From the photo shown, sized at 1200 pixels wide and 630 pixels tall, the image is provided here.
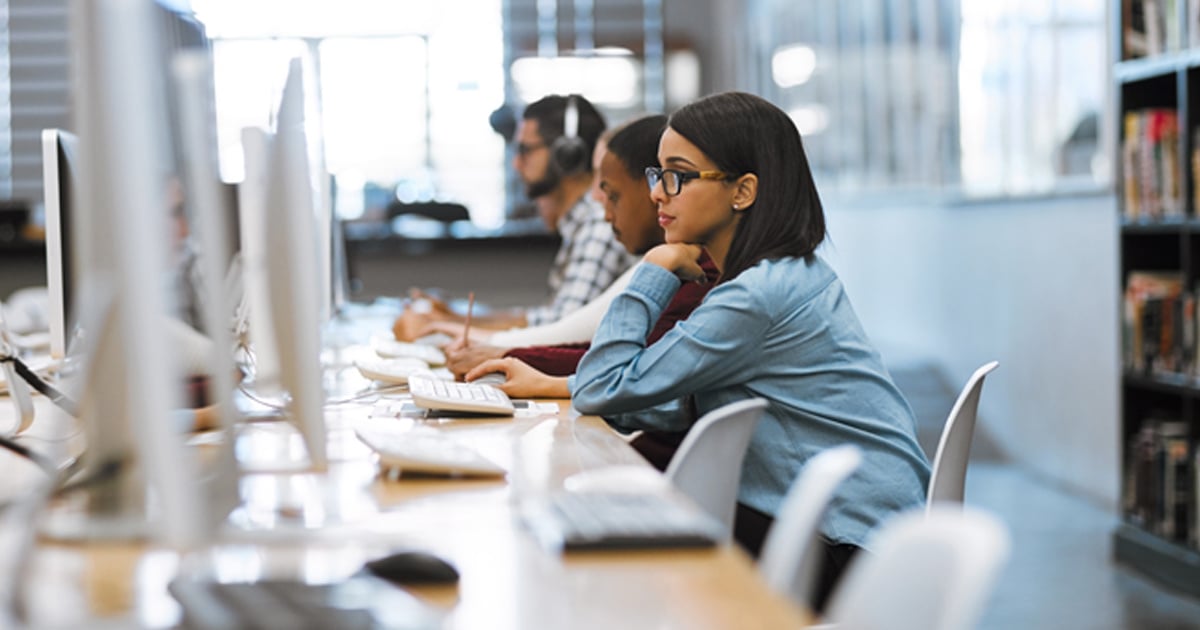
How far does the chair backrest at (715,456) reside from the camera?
5.28 feet

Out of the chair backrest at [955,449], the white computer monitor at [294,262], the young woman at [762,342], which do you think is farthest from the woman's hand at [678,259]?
the white computer monitor at [294,262]

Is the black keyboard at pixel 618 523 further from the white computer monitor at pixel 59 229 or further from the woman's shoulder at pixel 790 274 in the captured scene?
the white computer monitor at pixel 59 229

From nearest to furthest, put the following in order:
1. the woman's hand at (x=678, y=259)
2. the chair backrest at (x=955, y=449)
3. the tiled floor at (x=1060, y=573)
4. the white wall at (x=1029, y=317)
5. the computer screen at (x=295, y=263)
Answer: the computer screen at (x=295, y=263), the chair backrest at (x=955, y=449), the woman's hand at (x=678, y=259), the tiled floor at (x=1060, y=573), the white wall at (x=1029, y=317)

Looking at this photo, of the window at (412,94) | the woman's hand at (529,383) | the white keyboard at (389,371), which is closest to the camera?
the woman's hand at (529,383)

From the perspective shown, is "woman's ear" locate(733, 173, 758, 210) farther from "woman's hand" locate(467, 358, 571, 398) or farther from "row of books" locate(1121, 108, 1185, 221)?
"row of books" locate(1121, 108, 1185, 221)

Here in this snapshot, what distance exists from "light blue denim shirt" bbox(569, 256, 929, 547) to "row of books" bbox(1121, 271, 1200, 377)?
2096 millimetres

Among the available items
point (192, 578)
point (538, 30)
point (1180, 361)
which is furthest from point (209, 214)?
point (538, 30)

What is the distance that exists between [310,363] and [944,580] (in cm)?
62

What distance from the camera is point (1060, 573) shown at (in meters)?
3.94

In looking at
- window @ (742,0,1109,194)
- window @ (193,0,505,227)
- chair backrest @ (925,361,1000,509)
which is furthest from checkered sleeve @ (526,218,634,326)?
window @ (193,0,505,227)

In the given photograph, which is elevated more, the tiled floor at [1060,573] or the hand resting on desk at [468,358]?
the hand resting on desk at [468,358]

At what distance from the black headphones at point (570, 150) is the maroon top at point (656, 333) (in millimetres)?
1075

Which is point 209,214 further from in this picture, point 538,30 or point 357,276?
point 538,30

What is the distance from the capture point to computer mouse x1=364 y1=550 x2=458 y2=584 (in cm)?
107
